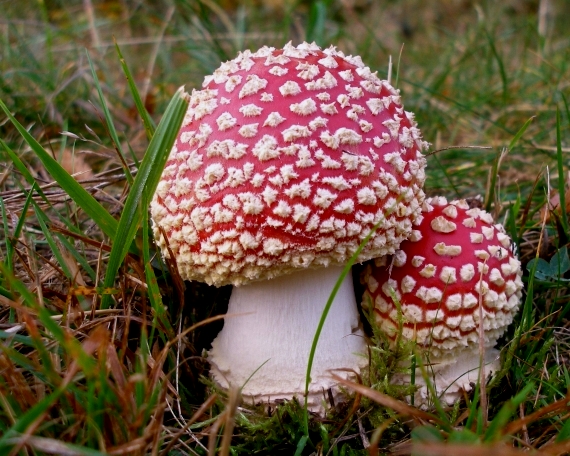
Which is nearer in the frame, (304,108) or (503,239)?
(304,108)

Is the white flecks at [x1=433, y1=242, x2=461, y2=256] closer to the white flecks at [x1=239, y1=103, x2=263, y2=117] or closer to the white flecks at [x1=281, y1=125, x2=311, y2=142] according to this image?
the white flecks at [x1=281, y1=125, x2=311, y2=142]

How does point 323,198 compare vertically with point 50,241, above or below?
above

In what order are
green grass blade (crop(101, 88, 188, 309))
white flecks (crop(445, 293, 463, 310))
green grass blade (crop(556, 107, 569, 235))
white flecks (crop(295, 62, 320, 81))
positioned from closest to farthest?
green grass blade (crop(101, 88, 188, 309))
white flecks (crop(295, 62, 320, 81))
white flecks (crop(445, 293, 463, 310))
green grass blade (crop(556, 107, 569, 235))

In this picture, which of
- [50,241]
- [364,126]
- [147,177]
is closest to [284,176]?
[364,126]

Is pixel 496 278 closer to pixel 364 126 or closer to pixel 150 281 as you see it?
pixel 364 126

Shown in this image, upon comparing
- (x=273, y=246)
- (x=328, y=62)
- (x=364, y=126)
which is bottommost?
(x=273, y=246)

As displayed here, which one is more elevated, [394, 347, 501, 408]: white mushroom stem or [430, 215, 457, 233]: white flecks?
[430, 215, 457, 233]: white flecks

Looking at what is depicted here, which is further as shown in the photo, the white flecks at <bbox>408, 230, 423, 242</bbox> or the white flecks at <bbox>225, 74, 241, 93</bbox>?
the white flecks at <bbox>408, 230, 423, 242</bbox>

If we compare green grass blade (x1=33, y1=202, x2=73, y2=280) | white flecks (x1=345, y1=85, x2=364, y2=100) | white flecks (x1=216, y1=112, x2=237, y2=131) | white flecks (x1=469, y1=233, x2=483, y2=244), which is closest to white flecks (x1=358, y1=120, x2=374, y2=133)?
white flecks (x1=345, y1=85, x2=364, y2=100)
